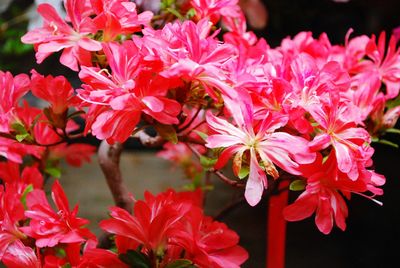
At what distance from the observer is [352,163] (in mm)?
493

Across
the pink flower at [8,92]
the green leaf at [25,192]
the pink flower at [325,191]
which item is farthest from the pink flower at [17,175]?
the pink flower at [325,191]

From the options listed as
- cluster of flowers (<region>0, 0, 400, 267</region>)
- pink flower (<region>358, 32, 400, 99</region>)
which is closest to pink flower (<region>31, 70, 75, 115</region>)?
cluster of flowers (<region>0, 0, 400, 267</region>)

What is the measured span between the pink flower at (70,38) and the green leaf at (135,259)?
19 centimetres

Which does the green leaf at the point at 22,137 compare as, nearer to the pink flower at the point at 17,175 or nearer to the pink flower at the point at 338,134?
the pink flower at the point at 17,175

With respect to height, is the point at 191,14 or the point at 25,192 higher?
the point at 191,14

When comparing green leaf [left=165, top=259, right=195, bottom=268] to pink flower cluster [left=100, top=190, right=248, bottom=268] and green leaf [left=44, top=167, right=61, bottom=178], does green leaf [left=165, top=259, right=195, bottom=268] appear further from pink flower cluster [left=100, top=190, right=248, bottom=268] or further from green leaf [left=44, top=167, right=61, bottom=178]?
green leaf [left=44, top=167, right=61, bottom=178]

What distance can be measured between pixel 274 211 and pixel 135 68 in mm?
337

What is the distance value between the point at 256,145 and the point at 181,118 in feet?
0.34

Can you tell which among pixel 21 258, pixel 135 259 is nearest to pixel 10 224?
pixel 21 258

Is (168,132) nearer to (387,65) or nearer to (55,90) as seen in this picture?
(55,90)

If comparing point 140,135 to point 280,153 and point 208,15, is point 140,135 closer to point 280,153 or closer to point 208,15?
point 208,15

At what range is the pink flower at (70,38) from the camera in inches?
21.5

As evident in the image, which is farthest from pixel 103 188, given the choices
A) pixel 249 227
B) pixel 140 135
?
pixel 140 135

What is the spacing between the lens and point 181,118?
0.57 m
